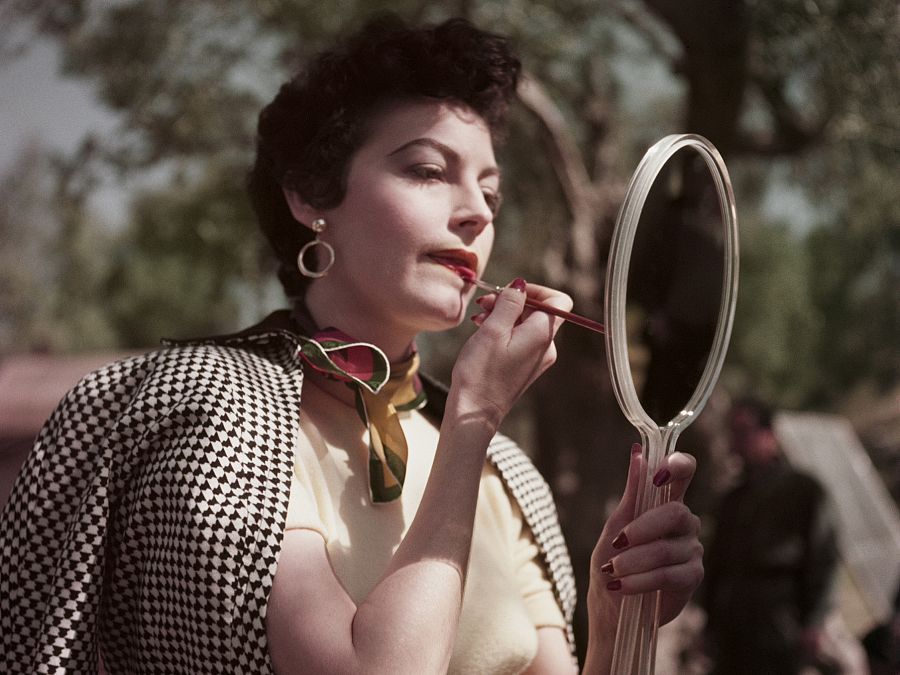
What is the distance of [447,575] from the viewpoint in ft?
4.05

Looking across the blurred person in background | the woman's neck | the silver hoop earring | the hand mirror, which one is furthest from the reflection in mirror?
the blurred person in background

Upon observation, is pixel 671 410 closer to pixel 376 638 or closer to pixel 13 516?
pixel 376 638

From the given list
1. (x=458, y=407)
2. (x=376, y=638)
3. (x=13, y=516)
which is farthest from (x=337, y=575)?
(x=13, y=516)

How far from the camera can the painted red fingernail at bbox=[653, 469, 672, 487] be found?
4.06ft

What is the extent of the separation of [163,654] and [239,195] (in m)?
6.03

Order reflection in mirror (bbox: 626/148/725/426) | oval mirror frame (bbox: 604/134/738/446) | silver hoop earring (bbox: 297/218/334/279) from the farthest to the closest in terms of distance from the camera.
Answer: silver hoop earring (bbox: 297/218/334/279)
reflection in mirror (bbox: 626/148/725/426)
oval mirror frame (bbox: 604/134/738/446)

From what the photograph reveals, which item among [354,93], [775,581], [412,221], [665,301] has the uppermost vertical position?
[354,93]

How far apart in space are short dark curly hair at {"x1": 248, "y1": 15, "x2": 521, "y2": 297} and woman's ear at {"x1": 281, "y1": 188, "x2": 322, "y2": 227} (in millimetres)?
13

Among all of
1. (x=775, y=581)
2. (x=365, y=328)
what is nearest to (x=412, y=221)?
(x=365, y=328)

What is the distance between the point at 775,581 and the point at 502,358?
11.5ft

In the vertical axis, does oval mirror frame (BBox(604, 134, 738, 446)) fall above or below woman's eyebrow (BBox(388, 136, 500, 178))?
below

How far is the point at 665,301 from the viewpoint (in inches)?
63.2

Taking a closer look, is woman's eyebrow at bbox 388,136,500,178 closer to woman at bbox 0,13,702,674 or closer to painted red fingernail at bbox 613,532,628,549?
woman at bbox 0,13,702,674

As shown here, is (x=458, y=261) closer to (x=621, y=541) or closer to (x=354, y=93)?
(x=354, y=93)
